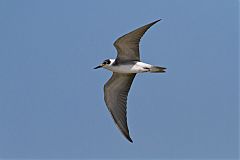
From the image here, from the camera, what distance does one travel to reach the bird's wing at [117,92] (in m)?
21.0

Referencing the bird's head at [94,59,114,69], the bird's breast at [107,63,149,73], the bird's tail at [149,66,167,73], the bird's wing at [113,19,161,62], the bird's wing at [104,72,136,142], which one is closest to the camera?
the bird's wing at [113,19,161,62]

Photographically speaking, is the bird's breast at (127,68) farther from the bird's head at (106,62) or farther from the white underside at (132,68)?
the bird's head at (106,62)

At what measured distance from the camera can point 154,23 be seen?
18.5 meters

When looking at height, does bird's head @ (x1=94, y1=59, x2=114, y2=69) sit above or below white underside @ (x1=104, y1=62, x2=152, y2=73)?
above

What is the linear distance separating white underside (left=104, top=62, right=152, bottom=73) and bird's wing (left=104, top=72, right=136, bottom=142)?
2.99 feet

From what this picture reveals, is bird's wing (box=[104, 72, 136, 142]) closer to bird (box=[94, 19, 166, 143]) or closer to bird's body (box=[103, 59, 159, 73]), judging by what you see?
bird (box=[94, 19, 166, 143])

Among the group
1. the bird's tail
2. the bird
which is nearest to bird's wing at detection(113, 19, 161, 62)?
the bird

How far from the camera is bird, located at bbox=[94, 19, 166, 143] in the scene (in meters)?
19.4

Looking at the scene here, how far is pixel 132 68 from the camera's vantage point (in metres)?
19.7

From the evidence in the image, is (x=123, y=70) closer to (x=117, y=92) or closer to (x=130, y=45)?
(x=130, y=45)

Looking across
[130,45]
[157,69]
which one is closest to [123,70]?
[130,45]

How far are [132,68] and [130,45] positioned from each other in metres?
0.71

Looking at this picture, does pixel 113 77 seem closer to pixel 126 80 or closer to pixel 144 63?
pixel 126 80

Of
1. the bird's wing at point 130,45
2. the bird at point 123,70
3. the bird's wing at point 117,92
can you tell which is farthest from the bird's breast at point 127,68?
the bird's wing at point 117,92
